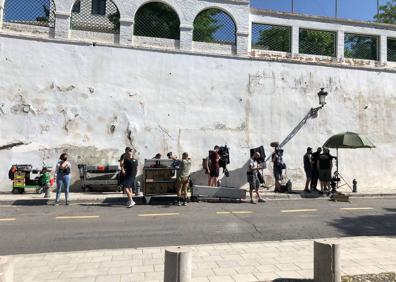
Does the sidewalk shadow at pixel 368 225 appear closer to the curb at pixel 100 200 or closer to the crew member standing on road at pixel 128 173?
the curb at pixel 100 200

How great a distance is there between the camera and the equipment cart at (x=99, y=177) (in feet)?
44.7

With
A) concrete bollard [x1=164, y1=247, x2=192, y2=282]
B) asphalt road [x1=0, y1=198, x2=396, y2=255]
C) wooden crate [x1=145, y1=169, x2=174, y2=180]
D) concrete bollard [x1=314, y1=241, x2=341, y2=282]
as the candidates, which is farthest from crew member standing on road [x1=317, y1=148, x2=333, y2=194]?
concrete bollard [x1=164, y1=247, x2=192, y2=282]

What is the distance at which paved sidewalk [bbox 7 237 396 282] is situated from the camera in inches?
206

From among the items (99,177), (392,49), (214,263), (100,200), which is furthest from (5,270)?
(392,49)

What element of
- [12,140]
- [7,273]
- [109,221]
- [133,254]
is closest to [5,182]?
[12,140]

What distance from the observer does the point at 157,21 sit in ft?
52.5

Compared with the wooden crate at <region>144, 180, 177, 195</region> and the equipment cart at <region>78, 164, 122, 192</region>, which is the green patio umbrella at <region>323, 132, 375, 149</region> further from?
the equipment cart at <region>78, 164, 122, 192</region>

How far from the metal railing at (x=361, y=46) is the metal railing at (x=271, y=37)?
3.02 meters

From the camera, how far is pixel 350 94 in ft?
55.9

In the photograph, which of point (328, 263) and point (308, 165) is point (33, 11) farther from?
point (328, 263)

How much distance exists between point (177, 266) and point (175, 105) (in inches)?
444

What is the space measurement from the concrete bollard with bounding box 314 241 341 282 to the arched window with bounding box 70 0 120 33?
13.0 m

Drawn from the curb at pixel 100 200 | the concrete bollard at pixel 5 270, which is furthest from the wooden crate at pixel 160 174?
the concrete bollard at pixel 5 270

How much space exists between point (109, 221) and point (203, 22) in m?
10.5
